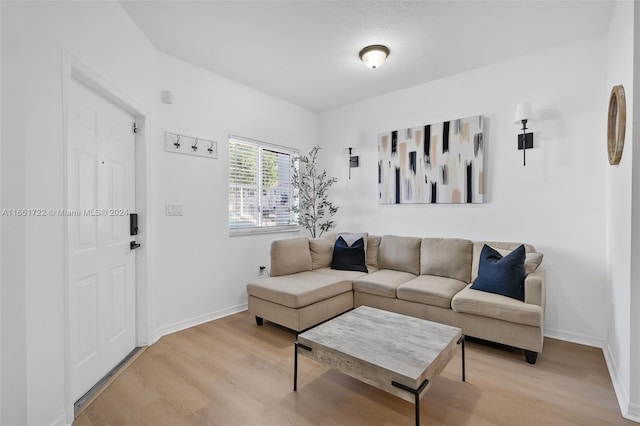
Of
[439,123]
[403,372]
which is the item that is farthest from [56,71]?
[439,123]

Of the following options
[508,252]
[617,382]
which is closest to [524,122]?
[508,252]

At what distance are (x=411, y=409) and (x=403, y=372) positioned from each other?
483 millimetres

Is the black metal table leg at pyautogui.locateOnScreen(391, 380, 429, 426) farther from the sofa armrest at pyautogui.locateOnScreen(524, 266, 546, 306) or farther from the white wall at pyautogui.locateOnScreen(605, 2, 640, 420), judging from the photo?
the sofa armrest at pyautogui.locateOnScreen(524, 266, 546, 306)

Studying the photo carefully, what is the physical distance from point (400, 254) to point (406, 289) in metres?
0.71

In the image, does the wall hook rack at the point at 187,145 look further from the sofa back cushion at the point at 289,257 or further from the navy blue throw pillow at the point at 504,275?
the navy blue throw pillow at the point at 504,275

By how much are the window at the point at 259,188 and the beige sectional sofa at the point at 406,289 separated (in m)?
0.63

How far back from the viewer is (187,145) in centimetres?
315

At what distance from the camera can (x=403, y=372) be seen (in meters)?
1.53

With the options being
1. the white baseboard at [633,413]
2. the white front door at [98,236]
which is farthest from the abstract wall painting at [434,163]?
the white front door at [98,236]

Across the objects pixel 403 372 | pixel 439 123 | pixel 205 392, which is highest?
pixel 439 123

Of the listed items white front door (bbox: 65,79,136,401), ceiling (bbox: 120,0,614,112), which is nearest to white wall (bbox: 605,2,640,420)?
ceiling (bbox: 120,0,614,112)

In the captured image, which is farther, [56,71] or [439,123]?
[439,123]

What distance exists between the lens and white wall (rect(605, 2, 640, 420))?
181 cm

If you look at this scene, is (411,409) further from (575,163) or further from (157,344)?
(575,163)
